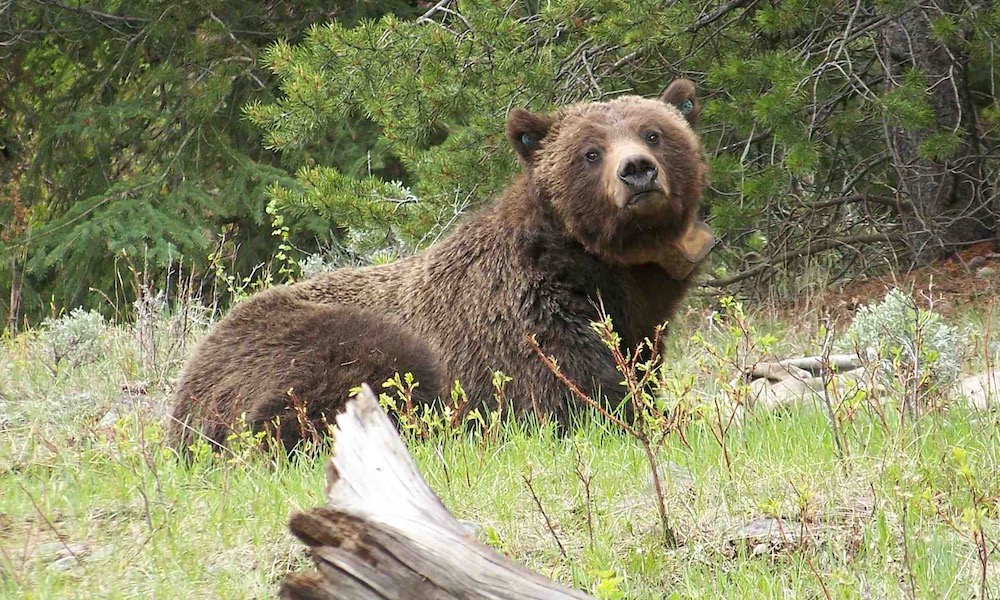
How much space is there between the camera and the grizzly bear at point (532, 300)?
5770 mm

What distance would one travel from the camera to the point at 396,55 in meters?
8.12

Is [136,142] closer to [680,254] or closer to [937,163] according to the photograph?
[937,163]

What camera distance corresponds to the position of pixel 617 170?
567cm

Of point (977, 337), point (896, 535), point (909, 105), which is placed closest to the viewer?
point (896, 535)

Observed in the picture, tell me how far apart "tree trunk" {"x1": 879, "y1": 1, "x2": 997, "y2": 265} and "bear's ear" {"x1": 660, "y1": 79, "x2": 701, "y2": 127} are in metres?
2.61

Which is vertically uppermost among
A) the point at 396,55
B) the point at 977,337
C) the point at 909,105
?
the point at 396,55

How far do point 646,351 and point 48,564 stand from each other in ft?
11.2

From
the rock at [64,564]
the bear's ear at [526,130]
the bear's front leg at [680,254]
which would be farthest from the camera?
the bear's ear at [526,130]

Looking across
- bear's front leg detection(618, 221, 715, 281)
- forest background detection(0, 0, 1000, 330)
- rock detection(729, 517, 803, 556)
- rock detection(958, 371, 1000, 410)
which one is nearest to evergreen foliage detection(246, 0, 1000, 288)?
forest background detection(0, 0, 1000, 330)

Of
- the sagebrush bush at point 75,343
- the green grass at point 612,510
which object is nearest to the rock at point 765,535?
the green grass at point 612,510

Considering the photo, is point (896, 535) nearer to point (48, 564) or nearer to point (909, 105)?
point (48, 564)

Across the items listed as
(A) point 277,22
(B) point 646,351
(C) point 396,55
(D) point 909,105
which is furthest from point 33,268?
(D) point 909,105

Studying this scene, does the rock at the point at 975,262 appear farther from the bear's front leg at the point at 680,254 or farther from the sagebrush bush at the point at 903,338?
the bear's front leg at the point at 680,254

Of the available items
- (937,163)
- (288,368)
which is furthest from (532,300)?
(937,163)
